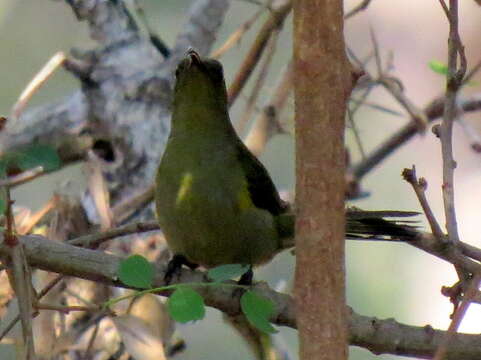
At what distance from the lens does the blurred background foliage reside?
4.69 m

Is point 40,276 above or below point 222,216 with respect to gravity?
below

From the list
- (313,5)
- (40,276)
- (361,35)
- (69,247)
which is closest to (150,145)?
(40,276)

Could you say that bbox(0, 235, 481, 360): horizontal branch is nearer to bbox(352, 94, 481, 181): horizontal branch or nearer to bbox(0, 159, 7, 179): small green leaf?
bbox(0, 159, 7, 179): small green leaf

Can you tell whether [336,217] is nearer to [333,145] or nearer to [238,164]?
[333,145]

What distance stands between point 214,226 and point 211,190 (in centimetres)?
8

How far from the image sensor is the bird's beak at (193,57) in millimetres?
2158

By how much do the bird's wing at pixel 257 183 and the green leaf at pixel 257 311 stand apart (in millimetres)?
953

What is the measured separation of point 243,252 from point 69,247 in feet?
2.79

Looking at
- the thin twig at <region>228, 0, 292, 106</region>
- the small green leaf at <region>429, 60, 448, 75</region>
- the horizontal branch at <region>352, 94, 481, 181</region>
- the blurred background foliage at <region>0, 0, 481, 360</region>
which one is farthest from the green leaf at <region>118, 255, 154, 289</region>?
the blurred background foliage at <region>0, 0, 481, 360</region>

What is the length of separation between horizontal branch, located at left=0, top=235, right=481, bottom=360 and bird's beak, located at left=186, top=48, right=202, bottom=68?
2.06 ft

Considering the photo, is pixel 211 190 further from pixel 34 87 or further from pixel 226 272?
pixel 226 272

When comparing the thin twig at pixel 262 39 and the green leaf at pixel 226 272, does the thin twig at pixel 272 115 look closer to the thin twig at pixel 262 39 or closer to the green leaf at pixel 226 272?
the thin twig at pixel 262 39

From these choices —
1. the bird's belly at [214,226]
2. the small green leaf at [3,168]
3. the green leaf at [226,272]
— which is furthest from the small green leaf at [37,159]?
the bird's belly at [214,226]

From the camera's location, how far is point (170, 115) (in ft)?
8.50
